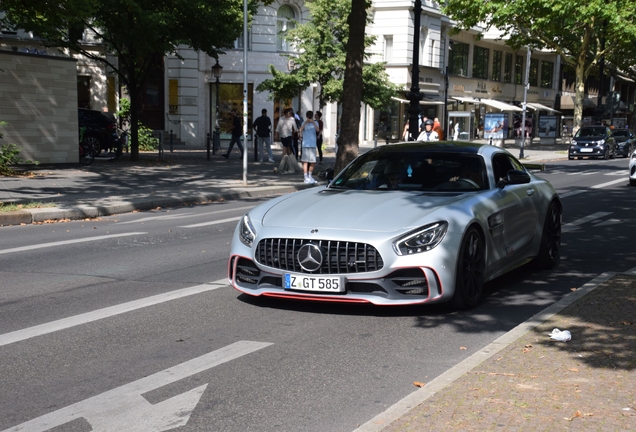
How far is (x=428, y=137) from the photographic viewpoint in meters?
23.4

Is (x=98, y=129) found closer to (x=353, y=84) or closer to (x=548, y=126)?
(x=353, y=84)

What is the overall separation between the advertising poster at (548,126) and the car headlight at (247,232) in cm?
5462

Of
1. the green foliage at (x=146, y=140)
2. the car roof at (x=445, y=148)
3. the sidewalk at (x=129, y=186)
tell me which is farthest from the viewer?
the green foliage at (x=146, y=140)

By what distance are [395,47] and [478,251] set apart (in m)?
47.2

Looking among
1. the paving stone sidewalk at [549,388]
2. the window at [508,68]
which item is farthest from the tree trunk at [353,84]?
A: the window at [508,68]

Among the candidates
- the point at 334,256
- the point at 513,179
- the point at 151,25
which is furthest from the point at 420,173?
the point at 151,25

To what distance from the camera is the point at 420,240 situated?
6863 millimetres

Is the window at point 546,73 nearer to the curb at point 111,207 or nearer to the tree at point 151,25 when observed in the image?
the tree at point 151,25

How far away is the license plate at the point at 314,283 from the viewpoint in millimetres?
6828

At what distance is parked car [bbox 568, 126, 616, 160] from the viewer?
4322cm

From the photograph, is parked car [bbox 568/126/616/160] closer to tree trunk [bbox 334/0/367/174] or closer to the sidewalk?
the sidewalk

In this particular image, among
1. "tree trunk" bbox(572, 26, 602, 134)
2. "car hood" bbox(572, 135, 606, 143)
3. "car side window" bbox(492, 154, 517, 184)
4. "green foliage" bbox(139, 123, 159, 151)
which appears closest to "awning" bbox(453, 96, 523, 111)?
"tree trunk" bbox(572, 26, 602, 134)

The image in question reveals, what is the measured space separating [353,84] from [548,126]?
39.7 meters

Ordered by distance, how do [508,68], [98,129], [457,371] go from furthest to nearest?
[508,68]
[98,129]
[457,371]
